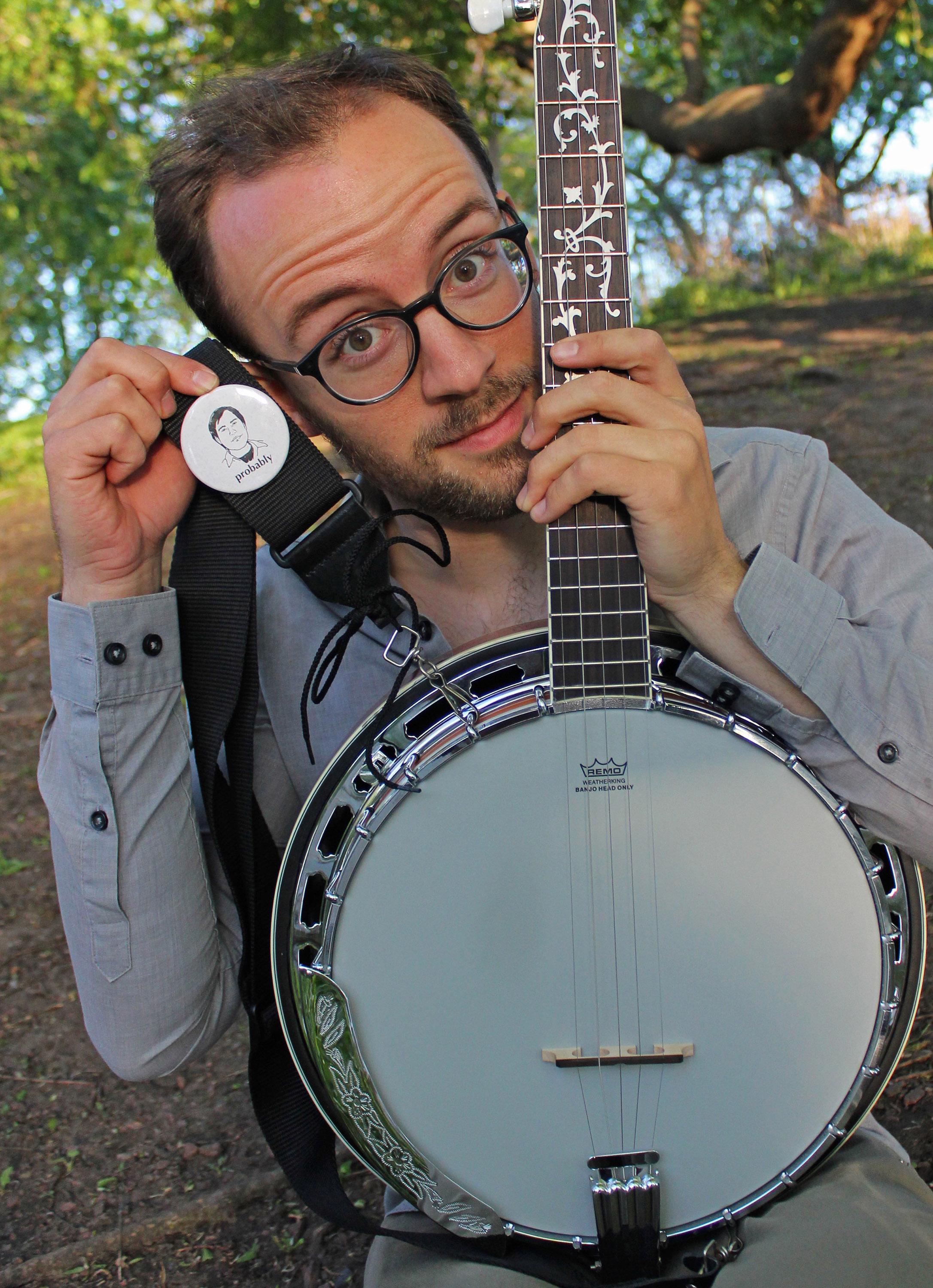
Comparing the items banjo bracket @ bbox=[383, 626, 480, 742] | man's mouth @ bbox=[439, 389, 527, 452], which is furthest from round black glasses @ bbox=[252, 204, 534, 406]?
banjo bracket @ bbox=[383, 626, 480, 742]

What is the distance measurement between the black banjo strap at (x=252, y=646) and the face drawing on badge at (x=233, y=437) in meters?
0.05

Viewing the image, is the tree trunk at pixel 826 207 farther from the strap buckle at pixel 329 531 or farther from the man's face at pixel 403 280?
the strap buckle at pixel 329 531

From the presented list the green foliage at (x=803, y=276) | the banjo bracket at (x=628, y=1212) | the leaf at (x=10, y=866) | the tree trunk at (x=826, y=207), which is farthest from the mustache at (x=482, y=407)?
the tree trunk at (x=826, y=207)

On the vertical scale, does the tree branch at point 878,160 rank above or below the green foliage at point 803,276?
Answer: above

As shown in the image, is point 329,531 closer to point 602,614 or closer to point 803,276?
point 602,614

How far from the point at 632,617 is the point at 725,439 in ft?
2.10

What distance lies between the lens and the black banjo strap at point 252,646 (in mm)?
1564

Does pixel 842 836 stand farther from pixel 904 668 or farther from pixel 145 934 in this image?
pixel 145 934

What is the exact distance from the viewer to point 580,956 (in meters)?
1.36

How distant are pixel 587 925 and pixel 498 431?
32.0 inches

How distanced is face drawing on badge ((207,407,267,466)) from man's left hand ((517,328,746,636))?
473 millimetres

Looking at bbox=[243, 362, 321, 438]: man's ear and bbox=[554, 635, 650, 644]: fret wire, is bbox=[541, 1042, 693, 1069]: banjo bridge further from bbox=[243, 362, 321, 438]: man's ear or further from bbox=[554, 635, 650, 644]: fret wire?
bbox=[243, 362, 321, 438]: man's ear

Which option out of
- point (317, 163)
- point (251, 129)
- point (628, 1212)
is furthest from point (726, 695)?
point (251, 129)

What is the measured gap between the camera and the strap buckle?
157 cm
